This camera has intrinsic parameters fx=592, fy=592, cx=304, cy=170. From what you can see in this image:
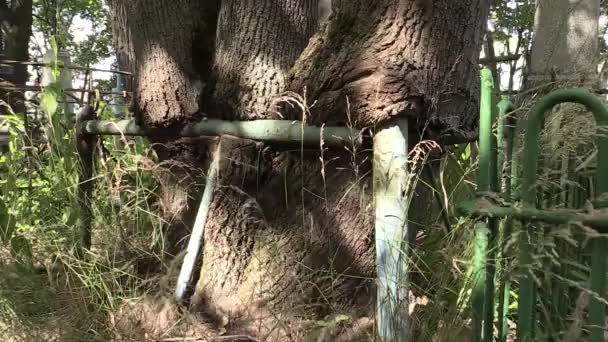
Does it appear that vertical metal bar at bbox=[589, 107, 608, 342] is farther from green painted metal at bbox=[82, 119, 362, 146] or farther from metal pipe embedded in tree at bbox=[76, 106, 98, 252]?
metal pipe embedded in tree at bbox=[76, 106, 98, 252]

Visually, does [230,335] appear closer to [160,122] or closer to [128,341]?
[128,341]

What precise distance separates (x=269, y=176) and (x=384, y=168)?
26.0 inches

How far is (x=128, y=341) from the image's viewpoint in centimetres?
231

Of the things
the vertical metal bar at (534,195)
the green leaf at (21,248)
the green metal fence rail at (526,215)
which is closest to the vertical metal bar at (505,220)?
the green metal fence rail at (526,215)

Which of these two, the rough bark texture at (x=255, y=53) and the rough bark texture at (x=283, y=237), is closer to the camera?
the rough bark texture at (x=283, y=237)

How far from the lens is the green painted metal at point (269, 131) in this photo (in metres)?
2.30

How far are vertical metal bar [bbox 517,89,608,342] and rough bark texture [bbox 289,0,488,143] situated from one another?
640 mm

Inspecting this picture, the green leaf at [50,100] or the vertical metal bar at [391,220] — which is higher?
the green leaf at [50,100]

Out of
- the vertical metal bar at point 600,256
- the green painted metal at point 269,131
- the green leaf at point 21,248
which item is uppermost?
the green painted metal at point 269,131

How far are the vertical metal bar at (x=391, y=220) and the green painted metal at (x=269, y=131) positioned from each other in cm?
13

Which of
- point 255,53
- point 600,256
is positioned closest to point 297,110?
point 255,53

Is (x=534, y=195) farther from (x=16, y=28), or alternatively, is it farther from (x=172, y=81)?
(x=16, y=28)

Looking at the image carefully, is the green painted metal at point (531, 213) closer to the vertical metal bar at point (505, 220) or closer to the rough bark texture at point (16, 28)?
the vertical metal bar at point (505, 220)

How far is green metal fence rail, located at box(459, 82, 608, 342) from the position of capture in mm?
1441
